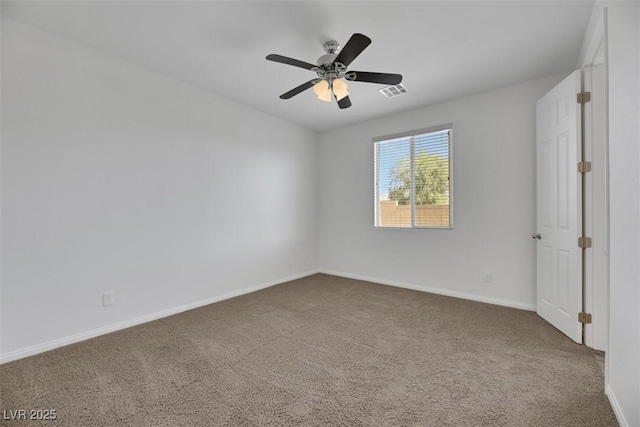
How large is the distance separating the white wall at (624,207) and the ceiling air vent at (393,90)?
186cm

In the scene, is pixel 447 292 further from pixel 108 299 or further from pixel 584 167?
pixel 108 299

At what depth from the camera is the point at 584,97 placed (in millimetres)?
2342

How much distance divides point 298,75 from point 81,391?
10.5ft

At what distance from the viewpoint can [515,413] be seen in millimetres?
1553

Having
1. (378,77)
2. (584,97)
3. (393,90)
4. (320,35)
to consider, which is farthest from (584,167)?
(320,35)

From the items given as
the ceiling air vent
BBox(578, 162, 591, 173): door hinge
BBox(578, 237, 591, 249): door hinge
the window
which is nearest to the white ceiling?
the ceiling air vent

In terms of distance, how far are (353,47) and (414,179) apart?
259cm

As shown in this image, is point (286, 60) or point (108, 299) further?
point (108, 299)

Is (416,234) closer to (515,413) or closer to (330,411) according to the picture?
(515,413)

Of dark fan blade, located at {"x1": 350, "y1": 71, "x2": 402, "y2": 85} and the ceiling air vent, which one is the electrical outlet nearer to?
dark fan blade, located at {"x1": 350, "y1": 71, "x2": 402, "y2": 85}

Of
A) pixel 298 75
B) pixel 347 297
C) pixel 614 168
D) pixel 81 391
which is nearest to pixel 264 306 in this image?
pixel 347 297

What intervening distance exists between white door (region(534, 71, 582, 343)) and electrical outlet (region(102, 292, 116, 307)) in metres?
4.25

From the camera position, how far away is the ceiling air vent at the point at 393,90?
328 cm

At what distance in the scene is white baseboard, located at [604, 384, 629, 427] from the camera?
4.60 feet
